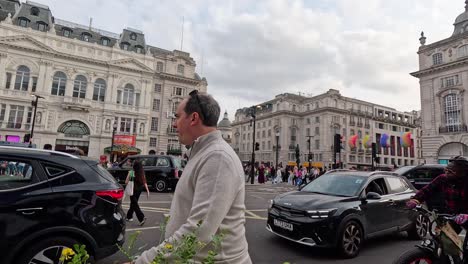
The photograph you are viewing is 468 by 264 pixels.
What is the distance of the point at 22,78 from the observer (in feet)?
120

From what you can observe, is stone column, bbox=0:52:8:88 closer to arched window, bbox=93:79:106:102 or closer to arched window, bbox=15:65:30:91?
arched window, bbox=15:65:30:91

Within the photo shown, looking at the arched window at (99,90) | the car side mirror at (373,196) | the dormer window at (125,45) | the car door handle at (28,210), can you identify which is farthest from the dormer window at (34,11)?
the car side mirror at (373,196)

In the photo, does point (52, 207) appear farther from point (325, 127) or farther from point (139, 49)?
point (325, 127)

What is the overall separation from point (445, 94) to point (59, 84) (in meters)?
52.0

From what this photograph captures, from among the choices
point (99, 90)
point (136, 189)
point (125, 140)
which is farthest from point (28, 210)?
point (99, 90)

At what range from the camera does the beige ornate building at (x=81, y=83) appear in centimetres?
3581

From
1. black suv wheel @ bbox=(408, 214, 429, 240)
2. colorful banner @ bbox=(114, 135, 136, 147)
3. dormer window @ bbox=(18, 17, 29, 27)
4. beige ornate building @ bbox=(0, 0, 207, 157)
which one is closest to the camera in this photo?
black suv wheel @ bbox=(408, 214, 429, 240)

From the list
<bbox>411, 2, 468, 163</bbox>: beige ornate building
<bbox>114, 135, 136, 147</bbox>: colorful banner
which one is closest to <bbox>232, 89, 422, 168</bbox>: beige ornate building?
<bbox>411, 2, 468, 163</bbox>: beige ornate building

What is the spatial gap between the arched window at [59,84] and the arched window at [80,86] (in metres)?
1.34

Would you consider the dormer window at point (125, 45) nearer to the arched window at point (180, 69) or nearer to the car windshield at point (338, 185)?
the arched window at point (180, 69)

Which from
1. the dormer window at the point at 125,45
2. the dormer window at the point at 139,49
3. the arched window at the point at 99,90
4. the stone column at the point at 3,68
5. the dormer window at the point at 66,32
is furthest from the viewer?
the dormer window at the point at 139,49

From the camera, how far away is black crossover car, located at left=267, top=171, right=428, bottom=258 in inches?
205

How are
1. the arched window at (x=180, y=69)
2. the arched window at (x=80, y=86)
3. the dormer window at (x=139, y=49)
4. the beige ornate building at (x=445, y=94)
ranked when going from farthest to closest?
1. the arched window at (x=180, y=69)
2. the dormer window at (x=139, y=49)
3. the arched window at (x=80, y=86)
4. the beige ornate building at (x=445, y=94)

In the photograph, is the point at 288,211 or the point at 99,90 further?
the point at 99,90
